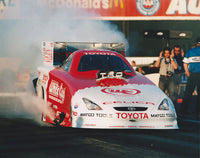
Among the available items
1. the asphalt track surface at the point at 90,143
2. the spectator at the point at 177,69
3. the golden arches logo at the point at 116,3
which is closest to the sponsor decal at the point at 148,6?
the golden arches logo at the point at 116,3

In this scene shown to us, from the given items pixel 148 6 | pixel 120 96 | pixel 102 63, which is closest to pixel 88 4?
pixel 148 6

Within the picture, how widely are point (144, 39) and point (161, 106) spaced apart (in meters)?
15.6

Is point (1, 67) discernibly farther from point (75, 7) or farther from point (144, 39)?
point (144, 39)

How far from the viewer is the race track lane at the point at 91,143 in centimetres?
682

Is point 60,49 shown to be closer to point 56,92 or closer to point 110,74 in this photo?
point 56,92

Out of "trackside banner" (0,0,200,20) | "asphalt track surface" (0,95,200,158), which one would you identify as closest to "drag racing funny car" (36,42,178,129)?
"asphalt track surface" (0,95,200,158)

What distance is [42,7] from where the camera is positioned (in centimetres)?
2122

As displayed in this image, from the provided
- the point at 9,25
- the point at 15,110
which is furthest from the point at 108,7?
the point at 15,110

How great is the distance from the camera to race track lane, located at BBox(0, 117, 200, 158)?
682 cm

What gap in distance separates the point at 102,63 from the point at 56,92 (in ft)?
3.72

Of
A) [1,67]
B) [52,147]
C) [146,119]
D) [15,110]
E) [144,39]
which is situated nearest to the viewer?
[52,147]

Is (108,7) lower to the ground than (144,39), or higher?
higher

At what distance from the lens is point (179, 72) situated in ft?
48.2

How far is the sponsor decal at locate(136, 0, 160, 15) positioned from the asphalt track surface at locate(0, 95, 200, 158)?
1322 centimetres
